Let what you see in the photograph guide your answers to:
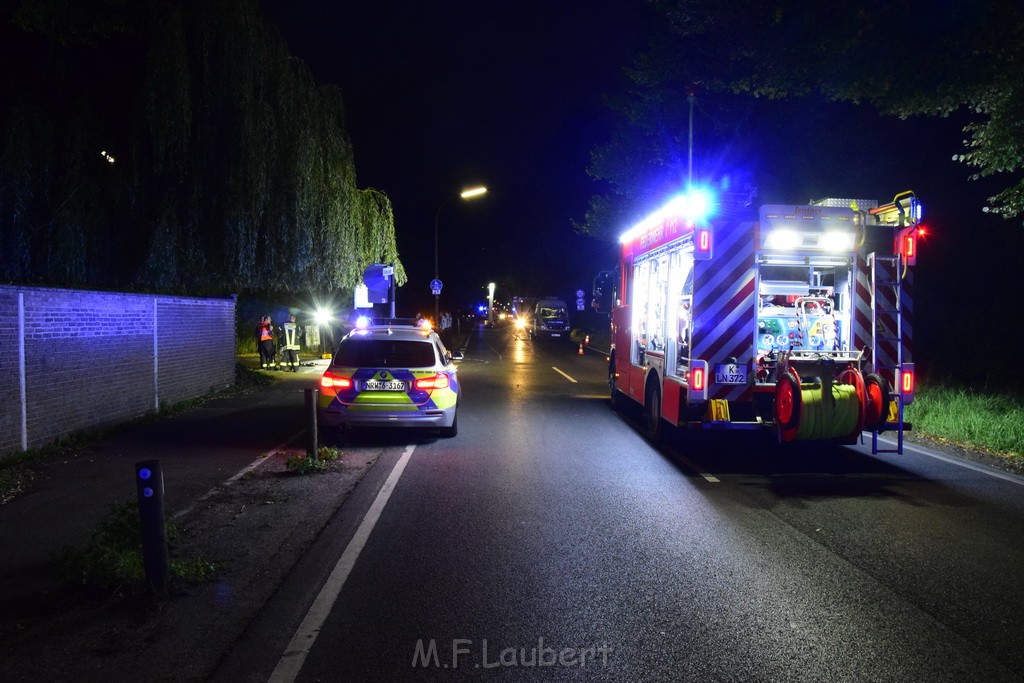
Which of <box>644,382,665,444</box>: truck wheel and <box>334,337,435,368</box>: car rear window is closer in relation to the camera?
<box>334,337,435,368</box>: car rear window

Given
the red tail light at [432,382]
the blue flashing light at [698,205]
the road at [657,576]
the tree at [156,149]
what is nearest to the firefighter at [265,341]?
the tree at [156,149]

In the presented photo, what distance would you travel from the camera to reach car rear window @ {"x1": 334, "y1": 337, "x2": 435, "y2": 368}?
10645 mm

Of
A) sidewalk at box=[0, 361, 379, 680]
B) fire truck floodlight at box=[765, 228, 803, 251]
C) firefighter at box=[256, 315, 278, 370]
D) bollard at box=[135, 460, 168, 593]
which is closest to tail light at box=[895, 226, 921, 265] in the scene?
fire truck floodlight at box=[765, 228, 803, 251]

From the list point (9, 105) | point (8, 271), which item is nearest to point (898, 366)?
point (8, 271)

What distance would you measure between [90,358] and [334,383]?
3.44 meters

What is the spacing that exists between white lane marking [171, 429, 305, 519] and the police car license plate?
554cm

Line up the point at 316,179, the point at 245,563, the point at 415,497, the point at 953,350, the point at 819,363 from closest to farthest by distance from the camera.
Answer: the point at 245,563 → the point at 415,497 → the point at 819,363 → the point at 316,179 → the point at 953,350

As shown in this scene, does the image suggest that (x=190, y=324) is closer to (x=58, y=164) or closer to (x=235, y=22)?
(x=58, y=164)

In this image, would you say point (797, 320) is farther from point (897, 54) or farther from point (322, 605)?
point (322, 605)

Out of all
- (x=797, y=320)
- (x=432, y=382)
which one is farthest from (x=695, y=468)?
(x=432, y=382)

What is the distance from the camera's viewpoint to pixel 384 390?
33.9 feet

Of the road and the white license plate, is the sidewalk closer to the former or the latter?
the road

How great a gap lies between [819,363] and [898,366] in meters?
0.95

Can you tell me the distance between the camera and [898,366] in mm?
9172
